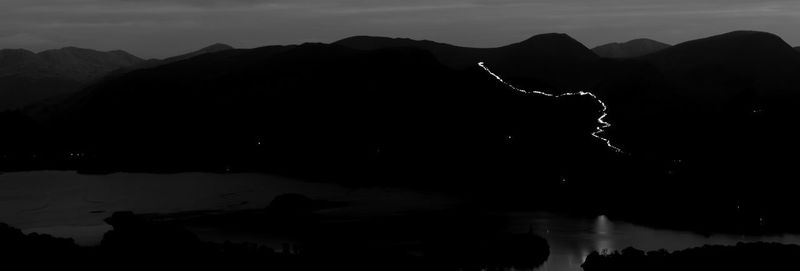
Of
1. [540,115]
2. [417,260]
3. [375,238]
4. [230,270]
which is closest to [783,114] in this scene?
[540,115]

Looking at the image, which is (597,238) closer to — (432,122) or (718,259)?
(718,259)

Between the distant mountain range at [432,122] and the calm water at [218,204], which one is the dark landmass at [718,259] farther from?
the distant mountain range at [432,122]

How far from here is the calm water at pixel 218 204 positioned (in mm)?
64312

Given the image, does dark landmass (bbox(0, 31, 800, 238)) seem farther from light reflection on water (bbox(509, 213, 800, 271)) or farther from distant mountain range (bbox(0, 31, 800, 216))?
light reflection on water (bbox(509, 213, 800, 271))

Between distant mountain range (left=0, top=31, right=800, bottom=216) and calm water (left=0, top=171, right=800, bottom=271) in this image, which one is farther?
distant mountain range (left=0, top=31, right=800, bottom=216)

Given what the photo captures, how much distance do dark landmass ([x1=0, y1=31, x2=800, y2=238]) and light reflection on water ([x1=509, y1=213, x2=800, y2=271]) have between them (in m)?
3.87

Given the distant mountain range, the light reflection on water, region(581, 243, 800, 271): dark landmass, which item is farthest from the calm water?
the distant mountain range

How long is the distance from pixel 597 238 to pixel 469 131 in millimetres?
66504

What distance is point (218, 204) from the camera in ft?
293

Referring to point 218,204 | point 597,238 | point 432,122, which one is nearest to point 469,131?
point 432,122

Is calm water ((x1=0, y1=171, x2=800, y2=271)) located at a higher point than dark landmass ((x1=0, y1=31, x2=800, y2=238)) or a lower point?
lower

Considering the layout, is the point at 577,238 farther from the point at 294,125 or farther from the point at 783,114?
the point at 294,125

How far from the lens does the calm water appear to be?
64.3 metres

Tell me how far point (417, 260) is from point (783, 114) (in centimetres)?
9360
